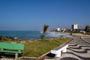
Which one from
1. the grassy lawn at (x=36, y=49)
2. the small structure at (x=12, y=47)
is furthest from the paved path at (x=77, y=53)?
the small structure at (x=12, y=47)

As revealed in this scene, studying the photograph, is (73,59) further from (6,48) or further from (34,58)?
(6,48)

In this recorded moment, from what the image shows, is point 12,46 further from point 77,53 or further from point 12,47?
point 77,53

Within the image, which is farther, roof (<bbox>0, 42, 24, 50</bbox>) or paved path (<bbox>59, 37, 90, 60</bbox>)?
paved path (<bbox>59, 37, 90, 60</bbox>)

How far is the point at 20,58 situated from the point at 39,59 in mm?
1116

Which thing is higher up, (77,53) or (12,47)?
(12,47)

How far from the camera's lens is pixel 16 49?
20.5 feet

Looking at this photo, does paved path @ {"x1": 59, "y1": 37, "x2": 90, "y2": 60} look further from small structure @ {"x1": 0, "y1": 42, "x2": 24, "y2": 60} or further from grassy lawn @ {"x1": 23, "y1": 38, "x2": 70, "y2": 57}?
small structure @ {"x1": 0, "y1": 42, "x2": 24, "y2": 60}

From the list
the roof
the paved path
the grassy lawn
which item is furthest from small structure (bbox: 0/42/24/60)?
the paved path

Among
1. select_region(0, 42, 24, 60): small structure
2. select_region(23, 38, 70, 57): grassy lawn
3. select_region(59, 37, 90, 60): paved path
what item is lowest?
select_region(59, 37, 90, 60): paved path

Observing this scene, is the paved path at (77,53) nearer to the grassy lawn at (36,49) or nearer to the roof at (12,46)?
the grassy lawn at (36,49)

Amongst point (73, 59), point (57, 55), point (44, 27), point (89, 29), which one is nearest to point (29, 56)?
point (57, 55)

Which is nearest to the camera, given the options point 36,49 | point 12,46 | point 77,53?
point 12,46

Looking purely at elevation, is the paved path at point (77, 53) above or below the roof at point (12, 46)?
below

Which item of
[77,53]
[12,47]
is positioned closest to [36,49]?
[12,47]
